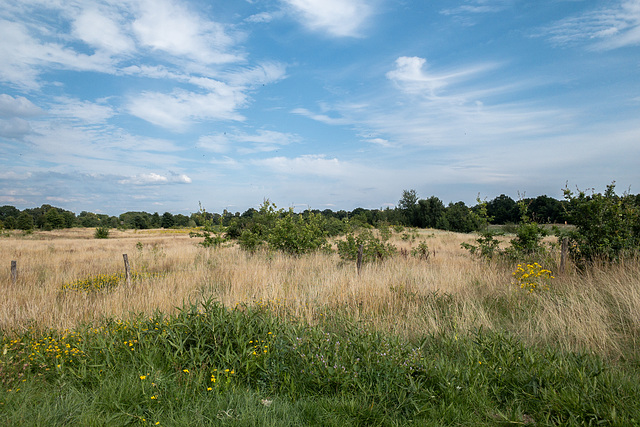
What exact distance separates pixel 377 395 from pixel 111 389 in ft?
9.20

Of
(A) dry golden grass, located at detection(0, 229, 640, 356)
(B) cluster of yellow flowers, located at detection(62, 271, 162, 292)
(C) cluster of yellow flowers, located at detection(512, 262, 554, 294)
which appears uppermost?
(C) cluster of yellow flowers, located at detection(512, 262, 554, 294)

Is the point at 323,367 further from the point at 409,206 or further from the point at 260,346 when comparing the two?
the point at 409,206

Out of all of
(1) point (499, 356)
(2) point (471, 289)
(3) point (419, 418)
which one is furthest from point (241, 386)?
(2) point (471, 289)

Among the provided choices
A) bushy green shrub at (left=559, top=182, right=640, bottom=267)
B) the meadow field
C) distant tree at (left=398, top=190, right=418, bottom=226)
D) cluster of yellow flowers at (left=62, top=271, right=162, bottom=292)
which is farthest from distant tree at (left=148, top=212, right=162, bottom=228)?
bushy green shrub at (left=559, top=182, right=640, bottom=267)

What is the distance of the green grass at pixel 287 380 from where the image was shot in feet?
10.3

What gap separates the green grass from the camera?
3129 millimetres

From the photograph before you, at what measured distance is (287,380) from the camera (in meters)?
3.73

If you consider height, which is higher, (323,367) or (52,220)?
(52,220)

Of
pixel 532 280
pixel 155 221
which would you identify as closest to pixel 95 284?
pixel 532 280

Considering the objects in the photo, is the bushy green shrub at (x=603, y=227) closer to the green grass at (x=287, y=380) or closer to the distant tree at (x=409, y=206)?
the green grass at (x=287, y=380)

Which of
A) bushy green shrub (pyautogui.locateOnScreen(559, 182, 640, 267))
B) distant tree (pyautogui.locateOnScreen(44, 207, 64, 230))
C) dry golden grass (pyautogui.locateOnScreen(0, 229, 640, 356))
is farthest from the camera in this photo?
distant tree (pyautogui.locateOnScreen(44, 207, 64, 230))

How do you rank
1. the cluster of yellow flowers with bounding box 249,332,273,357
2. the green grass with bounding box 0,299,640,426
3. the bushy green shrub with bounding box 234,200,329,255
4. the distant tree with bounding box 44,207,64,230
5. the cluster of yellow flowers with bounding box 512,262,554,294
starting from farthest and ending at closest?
the distant tree with bounding box 44,207,64,230 < the bushy green shrub with bounding box 234,200,329,255 < the cluster of yellow flowers with bounding box 512,262,554,294 < the cluster of yellow flowers with bounding box 249,332,273,357 < the green grass with bounding box 0,299,640,426

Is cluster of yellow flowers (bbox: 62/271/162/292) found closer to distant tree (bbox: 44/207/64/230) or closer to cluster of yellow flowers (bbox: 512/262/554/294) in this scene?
cluster of yellow flowers (bbox: 512/262/554/294)

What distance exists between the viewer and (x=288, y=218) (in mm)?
15109
